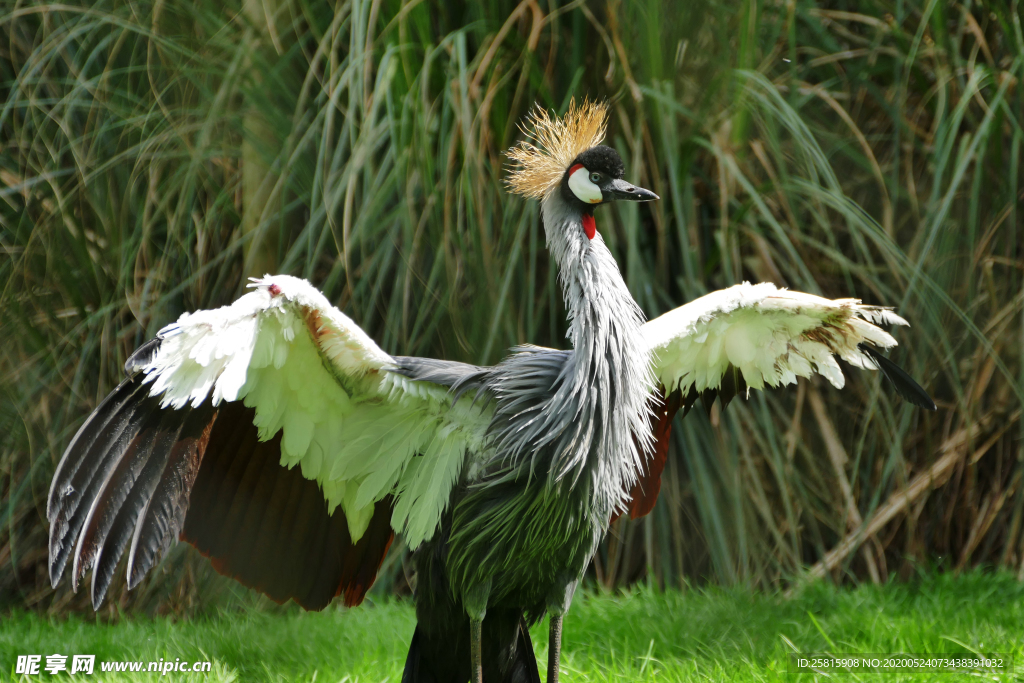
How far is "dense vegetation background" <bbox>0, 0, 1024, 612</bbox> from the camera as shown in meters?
3.49

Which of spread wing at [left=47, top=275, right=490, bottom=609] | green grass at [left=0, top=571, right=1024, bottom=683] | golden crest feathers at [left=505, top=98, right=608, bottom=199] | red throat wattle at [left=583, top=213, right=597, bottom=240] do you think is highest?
golden crest feathers at [left=505, top=98, right=608, bottom=199]

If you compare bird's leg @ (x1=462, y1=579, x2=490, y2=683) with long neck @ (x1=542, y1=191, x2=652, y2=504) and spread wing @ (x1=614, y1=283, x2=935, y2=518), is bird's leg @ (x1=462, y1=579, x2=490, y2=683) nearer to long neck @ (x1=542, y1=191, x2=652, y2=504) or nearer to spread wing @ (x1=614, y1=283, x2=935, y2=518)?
long neck @ (x1=542, y1=191, x2=652, y2=504)

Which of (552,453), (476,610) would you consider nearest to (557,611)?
(476,610)

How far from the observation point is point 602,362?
2.40 m

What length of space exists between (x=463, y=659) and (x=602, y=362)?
1.07m

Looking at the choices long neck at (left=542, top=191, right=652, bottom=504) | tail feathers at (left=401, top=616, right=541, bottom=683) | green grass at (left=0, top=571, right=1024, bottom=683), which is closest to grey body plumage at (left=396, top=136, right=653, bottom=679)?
long neck at (left=542, top=191, right=652, bottom=504)

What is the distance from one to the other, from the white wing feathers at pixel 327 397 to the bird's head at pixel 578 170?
2.37 ft

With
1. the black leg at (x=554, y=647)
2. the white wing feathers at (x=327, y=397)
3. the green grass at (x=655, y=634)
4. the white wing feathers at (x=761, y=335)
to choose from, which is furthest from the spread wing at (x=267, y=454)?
the white wing feathers at (x=761, y=335)

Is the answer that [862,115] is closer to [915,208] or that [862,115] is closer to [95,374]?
[915,208]

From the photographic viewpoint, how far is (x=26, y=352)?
4074 mm

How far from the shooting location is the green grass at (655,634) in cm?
288

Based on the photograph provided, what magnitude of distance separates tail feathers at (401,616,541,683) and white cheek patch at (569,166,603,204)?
133 cm

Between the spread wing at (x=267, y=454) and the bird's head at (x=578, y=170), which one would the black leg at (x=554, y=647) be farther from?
the bird's head at (x=578, y=170)

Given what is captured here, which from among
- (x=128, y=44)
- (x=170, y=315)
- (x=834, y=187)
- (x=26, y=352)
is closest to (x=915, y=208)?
(x=834, y=187)
